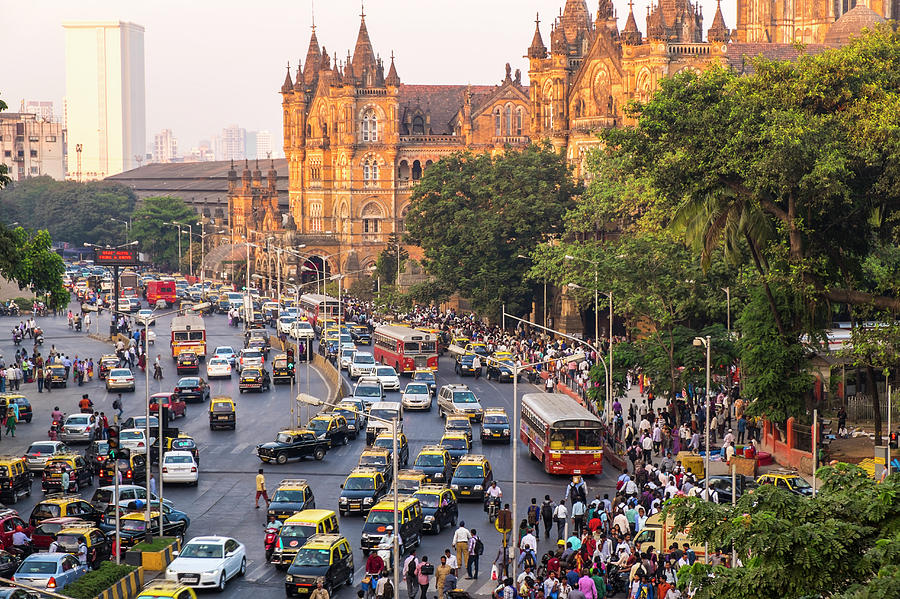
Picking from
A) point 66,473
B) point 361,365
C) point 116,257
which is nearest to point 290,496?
point 66,473

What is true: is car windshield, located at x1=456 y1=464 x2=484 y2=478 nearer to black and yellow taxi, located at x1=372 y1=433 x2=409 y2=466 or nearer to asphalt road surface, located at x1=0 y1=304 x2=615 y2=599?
asphalt road surface, located at x1=0 y1=304 x2=615 y2=599

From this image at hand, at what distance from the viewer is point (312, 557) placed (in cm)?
3312

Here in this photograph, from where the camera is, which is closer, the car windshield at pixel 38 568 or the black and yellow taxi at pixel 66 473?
the car windshield at pixel 38 568

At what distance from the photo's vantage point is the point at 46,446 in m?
48.0

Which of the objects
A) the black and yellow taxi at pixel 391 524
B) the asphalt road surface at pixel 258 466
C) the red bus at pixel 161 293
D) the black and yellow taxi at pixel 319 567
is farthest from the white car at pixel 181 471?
the red bus at pixel 161 293

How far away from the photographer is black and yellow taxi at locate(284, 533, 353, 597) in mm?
32562

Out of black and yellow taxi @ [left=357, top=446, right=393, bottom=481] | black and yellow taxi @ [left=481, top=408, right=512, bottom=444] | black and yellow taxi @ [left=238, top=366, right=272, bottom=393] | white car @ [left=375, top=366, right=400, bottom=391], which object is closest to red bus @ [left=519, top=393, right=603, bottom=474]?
black and yellow taxi @ [left=357, top=446, right=393, bottom=481]

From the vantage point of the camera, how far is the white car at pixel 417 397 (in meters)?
60.6

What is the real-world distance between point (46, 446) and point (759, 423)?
83.9 feet

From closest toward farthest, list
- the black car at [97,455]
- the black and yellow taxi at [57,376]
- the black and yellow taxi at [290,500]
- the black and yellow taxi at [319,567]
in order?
the black and yellow taxi at [319,567], the black and yellow taxi at [290,500], the black car at [97,455], the black and yellow taxi at [57,376]

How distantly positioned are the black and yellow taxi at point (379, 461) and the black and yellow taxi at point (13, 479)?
413 inches

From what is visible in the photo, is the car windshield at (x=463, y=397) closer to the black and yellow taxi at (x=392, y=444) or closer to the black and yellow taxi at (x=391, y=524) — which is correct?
the black and yellow taxi at (x=392, y=444)

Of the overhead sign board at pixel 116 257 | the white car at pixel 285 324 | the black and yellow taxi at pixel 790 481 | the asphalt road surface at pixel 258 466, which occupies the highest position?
the overhead sign board at pixel 116 257

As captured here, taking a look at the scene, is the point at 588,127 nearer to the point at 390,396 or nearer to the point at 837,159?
the point at 390,396
